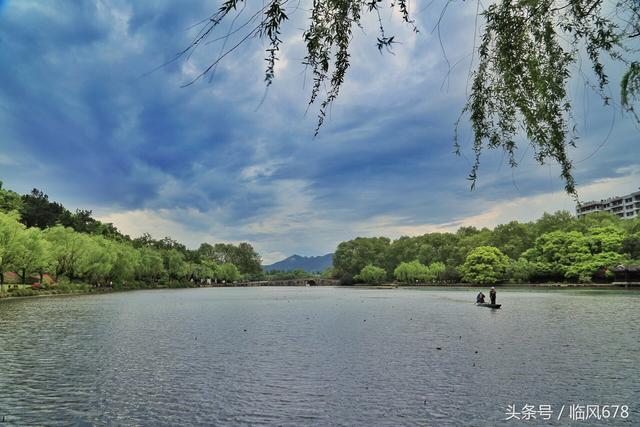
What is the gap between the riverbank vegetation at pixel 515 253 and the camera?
86.6m

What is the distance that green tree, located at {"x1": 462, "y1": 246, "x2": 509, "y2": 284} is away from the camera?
340 ft

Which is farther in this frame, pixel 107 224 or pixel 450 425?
pixel 107 224

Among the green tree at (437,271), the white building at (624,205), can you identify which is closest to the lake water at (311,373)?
the green tree at (437,271)

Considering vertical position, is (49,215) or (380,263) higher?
(49,215)

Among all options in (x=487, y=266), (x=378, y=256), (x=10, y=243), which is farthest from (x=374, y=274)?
(x=10, y=243)

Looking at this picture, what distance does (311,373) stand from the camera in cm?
1666

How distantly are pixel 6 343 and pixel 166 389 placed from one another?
12.9m

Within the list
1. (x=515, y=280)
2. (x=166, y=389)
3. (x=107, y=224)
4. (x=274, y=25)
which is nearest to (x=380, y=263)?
(x=515, y=280)

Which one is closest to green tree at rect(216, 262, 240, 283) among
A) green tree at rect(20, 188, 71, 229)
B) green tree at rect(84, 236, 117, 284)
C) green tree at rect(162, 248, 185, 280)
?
green tree at rect(162, 248, 185, 280)

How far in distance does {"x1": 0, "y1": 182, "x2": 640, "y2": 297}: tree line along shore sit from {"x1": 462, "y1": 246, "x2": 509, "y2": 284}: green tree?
0.22 m

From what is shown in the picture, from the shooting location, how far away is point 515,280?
338 ft

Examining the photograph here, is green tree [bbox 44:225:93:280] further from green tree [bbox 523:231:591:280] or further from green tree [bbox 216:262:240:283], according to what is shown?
green tree [bbox 216:262:240:283]

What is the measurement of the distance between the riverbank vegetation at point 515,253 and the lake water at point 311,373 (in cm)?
6534

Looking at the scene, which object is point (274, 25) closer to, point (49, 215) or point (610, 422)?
point (610, 422)
